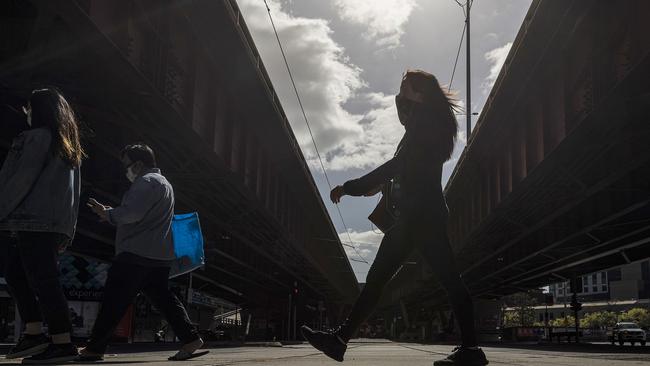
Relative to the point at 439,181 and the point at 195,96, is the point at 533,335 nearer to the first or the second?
the point at 195,96

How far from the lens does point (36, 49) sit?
10.4 m

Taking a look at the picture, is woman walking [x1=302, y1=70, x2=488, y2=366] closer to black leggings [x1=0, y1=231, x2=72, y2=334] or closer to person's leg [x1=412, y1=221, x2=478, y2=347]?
person's leg [x1=412, y1=221, x2=478, y2=347]

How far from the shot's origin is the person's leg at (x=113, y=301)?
4.72m

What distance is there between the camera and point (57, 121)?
471 cm

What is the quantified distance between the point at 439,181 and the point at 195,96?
10.8 m

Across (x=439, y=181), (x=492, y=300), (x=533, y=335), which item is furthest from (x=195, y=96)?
(x=492, y=300)

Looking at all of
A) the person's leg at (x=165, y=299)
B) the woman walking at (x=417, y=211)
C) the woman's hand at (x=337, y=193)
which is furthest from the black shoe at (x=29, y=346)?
the woman's hand at (x=337, y=193)

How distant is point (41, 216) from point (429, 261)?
267 centimetres

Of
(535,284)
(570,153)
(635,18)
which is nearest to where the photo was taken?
(635,18)

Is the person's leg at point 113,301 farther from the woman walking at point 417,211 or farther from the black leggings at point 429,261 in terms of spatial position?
the black leggings at point 429,261

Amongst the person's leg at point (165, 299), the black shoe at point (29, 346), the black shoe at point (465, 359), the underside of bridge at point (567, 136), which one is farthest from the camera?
the underside of bridge at point (567, 136)

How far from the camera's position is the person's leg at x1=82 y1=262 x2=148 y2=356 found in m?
4.72

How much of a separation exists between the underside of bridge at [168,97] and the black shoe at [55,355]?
561 cm

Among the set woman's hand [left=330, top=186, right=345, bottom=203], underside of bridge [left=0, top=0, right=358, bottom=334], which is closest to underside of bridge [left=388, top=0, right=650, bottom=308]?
underside of bridge [left=0, top=0, right=358, bottom=334]
